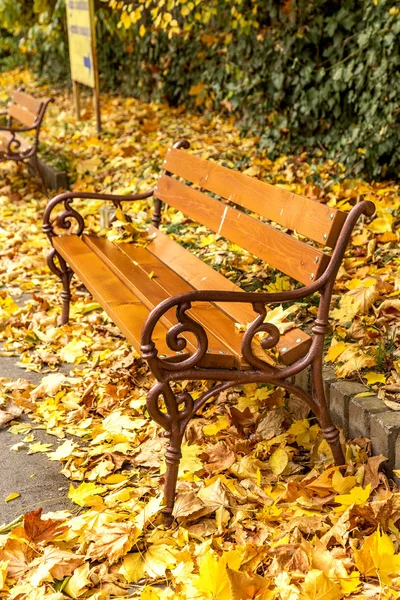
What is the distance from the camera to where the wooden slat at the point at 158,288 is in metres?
2.75

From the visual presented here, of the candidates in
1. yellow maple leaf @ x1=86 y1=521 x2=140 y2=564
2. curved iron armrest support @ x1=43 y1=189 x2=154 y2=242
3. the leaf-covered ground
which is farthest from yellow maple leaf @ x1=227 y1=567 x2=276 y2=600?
curved iron armrest support @ x1=43 y1=189 x2=154 y2=242

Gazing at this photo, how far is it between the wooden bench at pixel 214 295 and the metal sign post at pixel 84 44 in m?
4.40

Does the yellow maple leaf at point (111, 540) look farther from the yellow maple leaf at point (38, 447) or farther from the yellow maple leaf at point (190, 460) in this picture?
the yellow maple leaf at point (38, 447)

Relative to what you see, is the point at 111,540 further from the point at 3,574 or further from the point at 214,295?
the point at 214,295

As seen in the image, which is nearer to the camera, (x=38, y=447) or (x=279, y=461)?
(x=279, y=461)

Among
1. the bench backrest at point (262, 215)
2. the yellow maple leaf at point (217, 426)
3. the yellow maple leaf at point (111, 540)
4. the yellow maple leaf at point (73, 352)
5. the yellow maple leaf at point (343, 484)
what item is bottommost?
the yellow maple leaf at point (73, 352)

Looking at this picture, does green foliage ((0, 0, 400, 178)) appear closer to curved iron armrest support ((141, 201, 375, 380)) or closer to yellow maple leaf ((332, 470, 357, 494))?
curved iron armrest support ((141, 201, 375, 380))

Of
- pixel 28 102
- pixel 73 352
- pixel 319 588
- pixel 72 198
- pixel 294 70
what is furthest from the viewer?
pixel 28 102

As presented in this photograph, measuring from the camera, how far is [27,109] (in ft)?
26.0

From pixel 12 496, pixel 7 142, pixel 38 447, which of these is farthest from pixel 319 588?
pixel 7 142

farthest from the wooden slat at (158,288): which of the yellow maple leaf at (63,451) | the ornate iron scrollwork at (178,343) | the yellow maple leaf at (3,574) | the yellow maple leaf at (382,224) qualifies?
the yellow maple leaf at (382,224)

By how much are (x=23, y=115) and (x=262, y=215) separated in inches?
210

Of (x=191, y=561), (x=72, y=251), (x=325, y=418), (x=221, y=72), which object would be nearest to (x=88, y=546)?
(x=191, y=561)

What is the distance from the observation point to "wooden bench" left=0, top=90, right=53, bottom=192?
23.7ft
